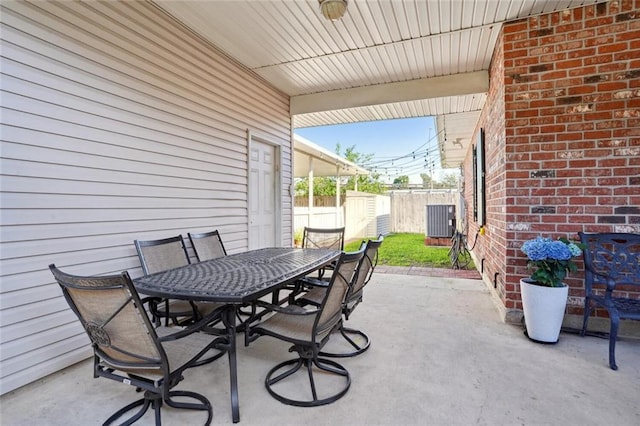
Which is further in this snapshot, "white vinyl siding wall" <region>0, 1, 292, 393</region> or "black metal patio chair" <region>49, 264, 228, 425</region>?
"white vinyl siding wall" <region>0, 1, 292, 393</region>

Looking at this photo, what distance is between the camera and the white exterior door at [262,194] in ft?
15.0

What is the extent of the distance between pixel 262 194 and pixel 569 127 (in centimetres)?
373

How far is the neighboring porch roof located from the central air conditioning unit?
2.96 m

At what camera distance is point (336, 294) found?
→ 201cm

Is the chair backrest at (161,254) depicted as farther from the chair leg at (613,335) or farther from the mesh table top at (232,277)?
the chair leg at (613,335)

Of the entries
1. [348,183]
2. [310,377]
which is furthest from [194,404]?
[348,183]

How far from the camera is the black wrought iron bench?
8.63 ft

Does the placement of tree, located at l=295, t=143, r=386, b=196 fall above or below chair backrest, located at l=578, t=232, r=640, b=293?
above

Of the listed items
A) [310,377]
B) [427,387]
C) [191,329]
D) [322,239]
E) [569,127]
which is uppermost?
[569,127]

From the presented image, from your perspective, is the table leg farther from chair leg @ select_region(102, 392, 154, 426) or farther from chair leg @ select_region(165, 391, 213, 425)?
chair leg @ select_region(102, 392, 154, 426)

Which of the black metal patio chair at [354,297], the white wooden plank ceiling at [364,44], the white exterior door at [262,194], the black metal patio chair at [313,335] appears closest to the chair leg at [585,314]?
the black metal patio chair at [354,297]

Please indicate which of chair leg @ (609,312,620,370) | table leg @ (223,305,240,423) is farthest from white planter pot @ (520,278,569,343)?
table leg @ (223,305,240,423)

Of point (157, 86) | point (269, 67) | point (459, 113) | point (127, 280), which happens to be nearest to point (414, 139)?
point (459, 113)

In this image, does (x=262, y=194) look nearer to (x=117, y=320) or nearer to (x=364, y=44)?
(x=364, y=44)
